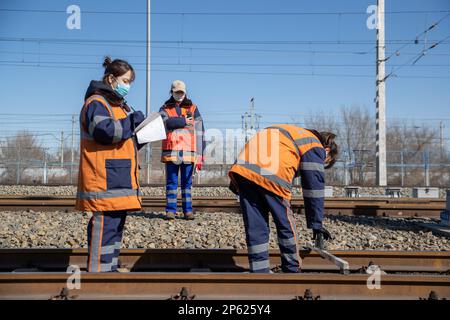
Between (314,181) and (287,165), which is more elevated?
(287,165)

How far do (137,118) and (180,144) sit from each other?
3060 mm

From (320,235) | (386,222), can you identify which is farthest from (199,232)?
(386,222)

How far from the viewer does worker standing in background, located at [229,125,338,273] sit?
10.7 feet

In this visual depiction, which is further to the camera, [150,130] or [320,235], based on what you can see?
[320,235]

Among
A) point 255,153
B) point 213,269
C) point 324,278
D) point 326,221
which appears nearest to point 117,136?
point 255,153

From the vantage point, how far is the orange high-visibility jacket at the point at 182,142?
6258mm

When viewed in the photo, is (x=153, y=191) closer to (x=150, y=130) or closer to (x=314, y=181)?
(x=150, y=130)

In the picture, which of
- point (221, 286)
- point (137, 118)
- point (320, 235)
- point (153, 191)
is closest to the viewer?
point (221, 286)

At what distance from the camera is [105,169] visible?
3.05m

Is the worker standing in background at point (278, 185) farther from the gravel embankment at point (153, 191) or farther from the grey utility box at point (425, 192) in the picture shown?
the grey utility box at point (425, 192)

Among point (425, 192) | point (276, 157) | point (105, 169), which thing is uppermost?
point (276, 157)

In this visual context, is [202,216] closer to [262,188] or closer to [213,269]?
[213,269]

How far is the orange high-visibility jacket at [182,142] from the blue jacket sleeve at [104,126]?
3101 millimetres
